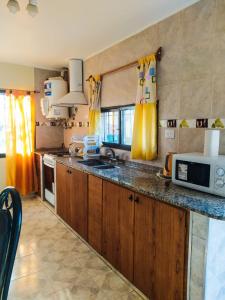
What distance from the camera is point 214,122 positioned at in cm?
181

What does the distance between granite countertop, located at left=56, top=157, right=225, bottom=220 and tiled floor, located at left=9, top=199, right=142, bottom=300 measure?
2.77ft

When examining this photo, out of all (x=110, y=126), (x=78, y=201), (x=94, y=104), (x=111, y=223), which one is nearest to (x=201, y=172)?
(x=111, y=223)

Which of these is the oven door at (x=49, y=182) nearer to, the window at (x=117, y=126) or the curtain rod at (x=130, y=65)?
the window at (x=117, y=126)

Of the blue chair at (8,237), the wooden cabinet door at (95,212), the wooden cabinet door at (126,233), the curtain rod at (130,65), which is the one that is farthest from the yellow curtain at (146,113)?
the blue chair at (8,237)

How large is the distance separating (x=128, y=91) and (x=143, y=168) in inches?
36.5

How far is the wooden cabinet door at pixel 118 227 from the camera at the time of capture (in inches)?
71.8

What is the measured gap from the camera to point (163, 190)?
1608 millimetres

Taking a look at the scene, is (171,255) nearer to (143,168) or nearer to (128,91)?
(143,168)

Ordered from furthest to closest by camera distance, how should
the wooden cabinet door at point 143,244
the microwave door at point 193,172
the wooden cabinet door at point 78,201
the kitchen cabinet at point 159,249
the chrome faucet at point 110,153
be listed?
the chrome faucet at point 110,153 → the wooden cabinet door at point 78,201 → the wooden cabinet door at point 143,244 → the microwave door at point 193,172 → the kitchen cabinet at point 159,249

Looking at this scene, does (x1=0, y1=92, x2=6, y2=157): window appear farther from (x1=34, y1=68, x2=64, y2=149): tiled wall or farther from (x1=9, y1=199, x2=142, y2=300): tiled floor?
(x1=9, y1=199, x2=142, y2=300): tiled floor

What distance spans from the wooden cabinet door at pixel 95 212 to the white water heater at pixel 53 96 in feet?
6.42

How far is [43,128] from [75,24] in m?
2.24

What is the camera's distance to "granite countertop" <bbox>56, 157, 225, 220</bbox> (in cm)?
128

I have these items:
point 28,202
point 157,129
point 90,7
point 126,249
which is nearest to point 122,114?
point 157,129
